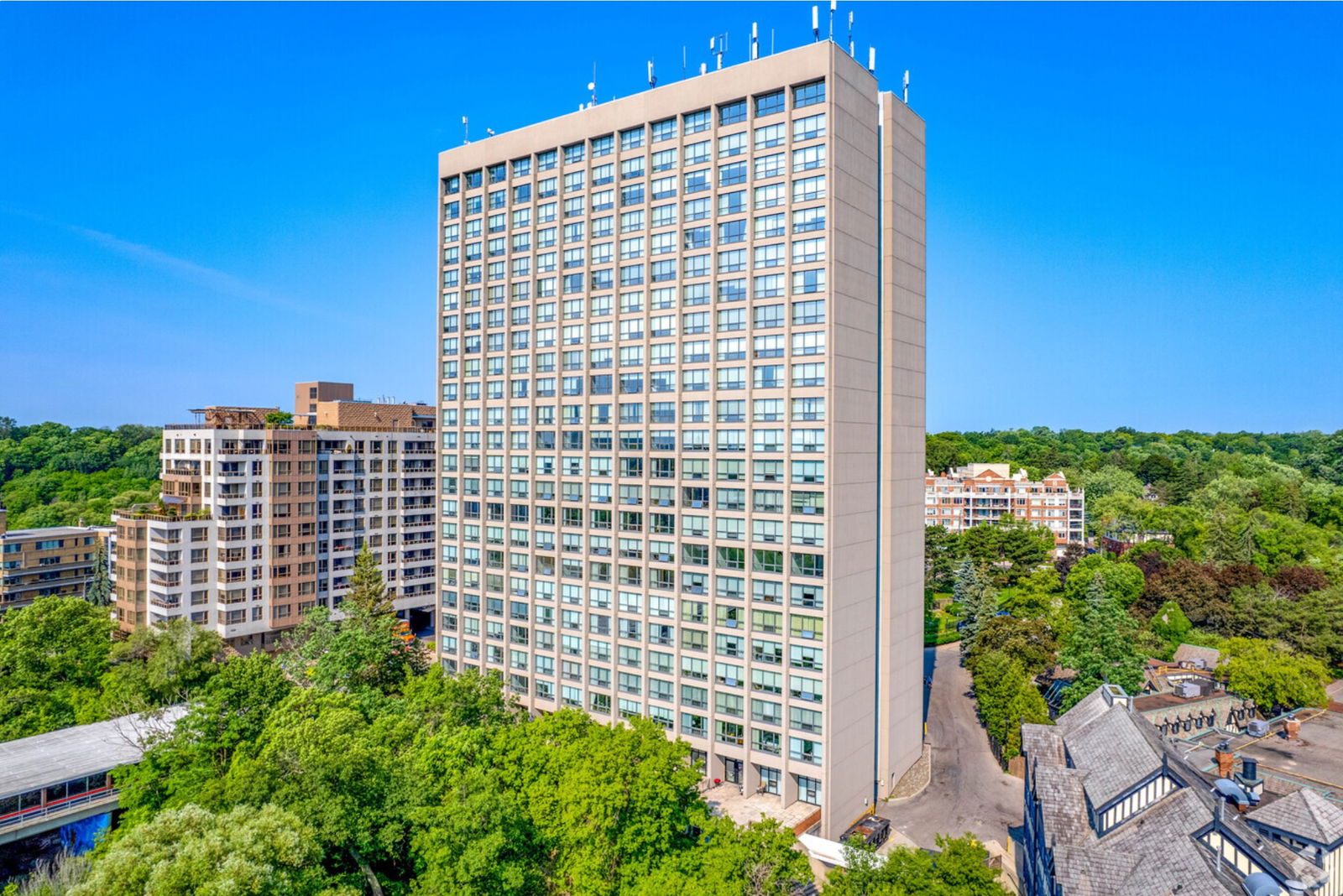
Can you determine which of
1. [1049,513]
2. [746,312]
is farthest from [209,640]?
[1049,513]

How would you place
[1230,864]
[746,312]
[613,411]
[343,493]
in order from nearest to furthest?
[1230,864], [746,312], [613,411], [343,493]

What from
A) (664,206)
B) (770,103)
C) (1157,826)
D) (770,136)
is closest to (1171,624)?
(1157,826)

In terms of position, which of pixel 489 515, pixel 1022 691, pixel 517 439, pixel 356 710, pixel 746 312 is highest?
pixel 746 312

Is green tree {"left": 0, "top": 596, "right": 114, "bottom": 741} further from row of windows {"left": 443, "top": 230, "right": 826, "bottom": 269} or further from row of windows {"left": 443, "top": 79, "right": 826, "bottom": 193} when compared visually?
row of windows {"left": 443, "top": 79, "right": 826, "bottom": 193}

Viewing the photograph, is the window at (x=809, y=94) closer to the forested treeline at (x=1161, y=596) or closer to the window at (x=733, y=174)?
the window at (x=733, y=174)

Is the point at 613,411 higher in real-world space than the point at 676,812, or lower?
higher

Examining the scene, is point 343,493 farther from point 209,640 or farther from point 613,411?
point 613,411
